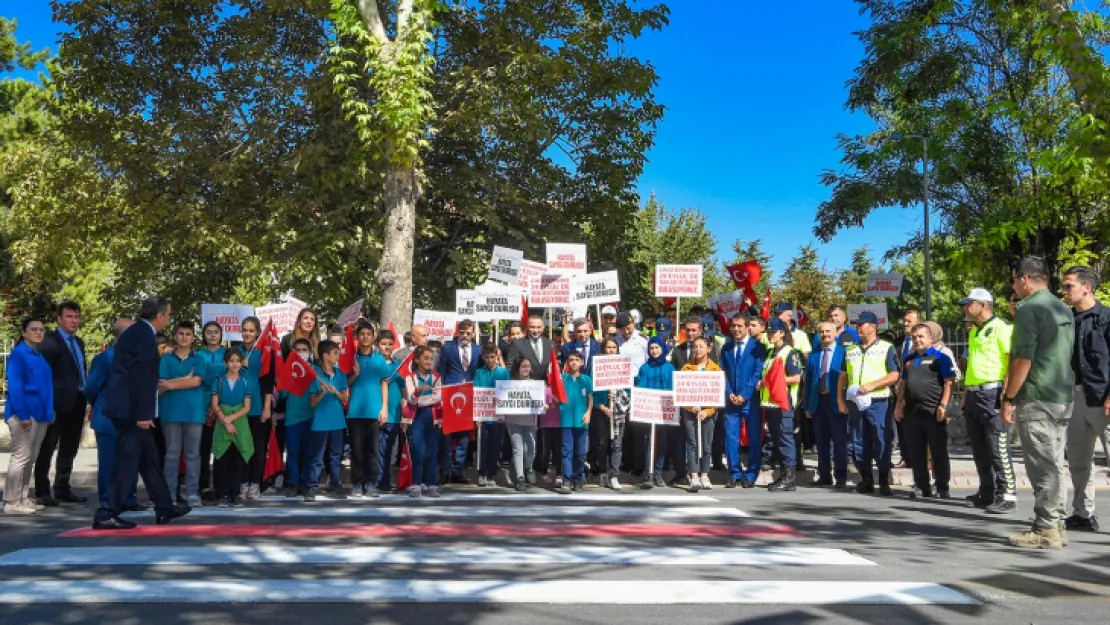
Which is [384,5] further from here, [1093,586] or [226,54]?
[1093,586]

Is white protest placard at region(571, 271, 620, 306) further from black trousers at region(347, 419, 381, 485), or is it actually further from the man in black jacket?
the man in black jacket

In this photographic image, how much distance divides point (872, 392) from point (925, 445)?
899 mm

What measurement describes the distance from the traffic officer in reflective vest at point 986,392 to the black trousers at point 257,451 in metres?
7.40

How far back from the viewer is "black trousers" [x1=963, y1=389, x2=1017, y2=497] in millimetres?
9922

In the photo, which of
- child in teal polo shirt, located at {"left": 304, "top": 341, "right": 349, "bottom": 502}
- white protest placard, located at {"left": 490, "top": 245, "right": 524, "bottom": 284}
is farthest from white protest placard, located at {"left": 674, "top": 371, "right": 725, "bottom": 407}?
white protest placard, located at {"left": 490, "top": 245, "right": 524, "bottom": 284}

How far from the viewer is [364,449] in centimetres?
1127

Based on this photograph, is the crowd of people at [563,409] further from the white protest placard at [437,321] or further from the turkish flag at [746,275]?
the turkish flag at [746,275]

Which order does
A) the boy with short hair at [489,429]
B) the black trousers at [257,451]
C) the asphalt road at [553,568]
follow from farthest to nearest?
the boy with short hair at [489,429] → the black trousers at [257,451] → the asphalt road at [553,568]

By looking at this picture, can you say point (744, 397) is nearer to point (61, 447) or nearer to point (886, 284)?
point (61, 447)

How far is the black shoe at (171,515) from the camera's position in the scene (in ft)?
29.3

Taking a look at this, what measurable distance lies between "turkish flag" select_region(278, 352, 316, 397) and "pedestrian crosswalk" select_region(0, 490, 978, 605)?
149cm

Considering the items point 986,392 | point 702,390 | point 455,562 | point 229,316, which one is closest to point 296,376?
point 229,316

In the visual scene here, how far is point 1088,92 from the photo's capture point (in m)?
13.2

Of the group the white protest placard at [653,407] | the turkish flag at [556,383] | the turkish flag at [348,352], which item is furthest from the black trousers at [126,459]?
the white protest placard at [653,407]
